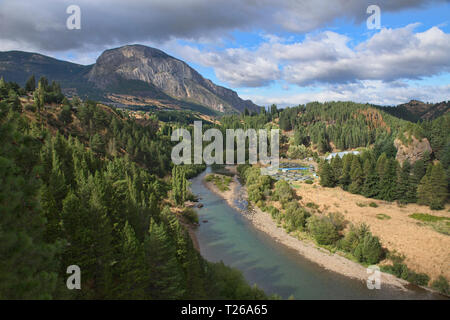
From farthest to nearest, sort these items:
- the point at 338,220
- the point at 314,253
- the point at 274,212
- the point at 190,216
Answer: the point at 274,212 < the point at 190,216 < the point at 338,220 < the point at 314,253

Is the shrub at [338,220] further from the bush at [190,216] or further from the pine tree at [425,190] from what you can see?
the bush at [190,216]

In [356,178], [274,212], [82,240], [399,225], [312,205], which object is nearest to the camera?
[82,240]

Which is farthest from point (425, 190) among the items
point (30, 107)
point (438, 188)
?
point (30, 107)

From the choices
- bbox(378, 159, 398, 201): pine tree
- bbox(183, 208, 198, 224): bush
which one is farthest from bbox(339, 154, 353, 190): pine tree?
bbox(183, 208, 198, 224): bush

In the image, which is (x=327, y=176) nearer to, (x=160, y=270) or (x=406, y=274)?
(x=406, y=274)

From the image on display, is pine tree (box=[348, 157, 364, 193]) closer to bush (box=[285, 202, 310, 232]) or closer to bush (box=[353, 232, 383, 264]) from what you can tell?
bush (box=[285, 202, 310, 232])
